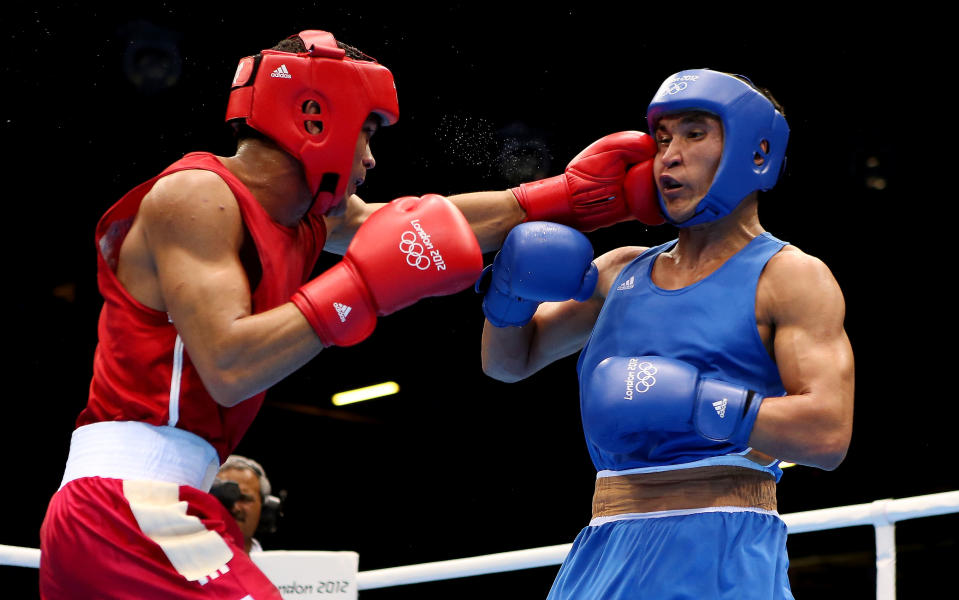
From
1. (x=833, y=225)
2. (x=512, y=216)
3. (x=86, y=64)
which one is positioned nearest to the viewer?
(x=512, y=216)

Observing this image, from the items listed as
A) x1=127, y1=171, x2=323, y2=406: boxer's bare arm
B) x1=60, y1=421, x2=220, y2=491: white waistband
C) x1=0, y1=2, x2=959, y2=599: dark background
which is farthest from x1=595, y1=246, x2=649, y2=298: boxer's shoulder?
x1=0, y1=2, x2=959, y2=599: dark background

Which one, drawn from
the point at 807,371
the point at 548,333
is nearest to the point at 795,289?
the point at 807,371

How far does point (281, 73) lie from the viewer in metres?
2.09

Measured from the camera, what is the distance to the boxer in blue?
1.86 m

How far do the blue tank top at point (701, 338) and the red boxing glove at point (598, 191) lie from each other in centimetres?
24

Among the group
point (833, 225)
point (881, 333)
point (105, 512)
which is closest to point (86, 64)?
point (105, 512)

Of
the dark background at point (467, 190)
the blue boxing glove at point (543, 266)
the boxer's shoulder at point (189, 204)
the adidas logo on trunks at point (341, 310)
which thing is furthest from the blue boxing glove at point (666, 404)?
the dark background at point (467, 190)

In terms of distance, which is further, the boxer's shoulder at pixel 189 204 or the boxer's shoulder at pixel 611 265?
the boxer's shoulder at pixel 611 265

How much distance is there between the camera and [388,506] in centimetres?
984

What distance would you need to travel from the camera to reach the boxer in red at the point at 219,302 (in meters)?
1.72

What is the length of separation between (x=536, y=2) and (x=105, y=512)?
13.7 ft

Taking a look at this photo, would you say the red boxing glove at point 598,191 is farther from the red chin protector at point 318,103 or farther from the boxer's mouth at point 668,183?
the red chin protector at point 318,103

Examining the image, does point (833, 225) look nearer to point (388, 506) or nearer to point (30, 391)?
point (388, 506)

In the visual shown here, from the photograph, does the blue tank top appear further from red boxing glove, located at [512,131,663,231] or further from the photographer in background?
the photographer in background
